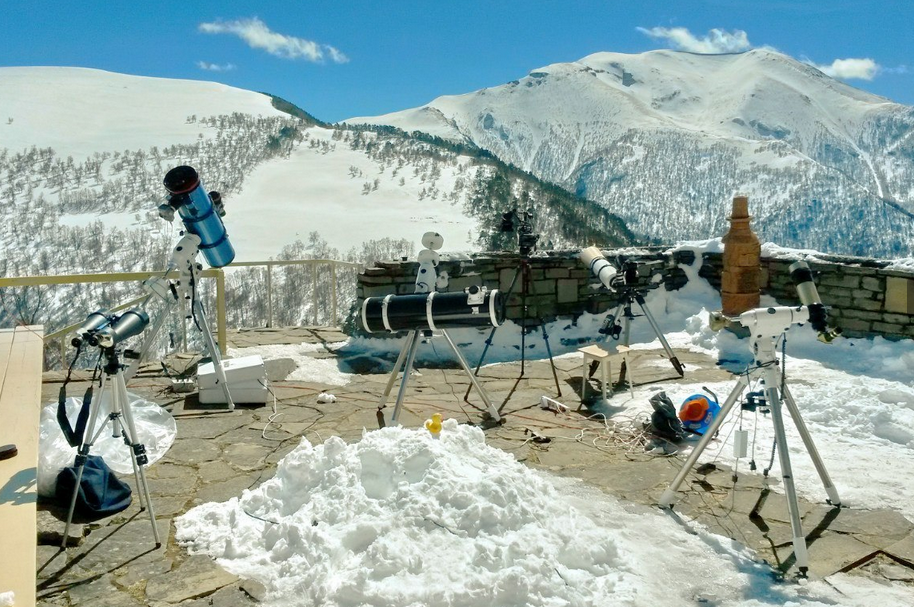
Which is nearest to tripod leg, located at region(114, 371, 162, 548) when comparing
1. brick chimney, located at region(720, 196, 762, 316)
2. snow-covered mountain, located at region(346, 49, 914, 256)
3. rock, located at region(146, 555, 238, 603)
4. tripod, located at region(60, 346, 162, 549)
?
tripod, located at region(60, 346, 162, 549)

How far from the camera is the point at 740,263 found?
779 cm

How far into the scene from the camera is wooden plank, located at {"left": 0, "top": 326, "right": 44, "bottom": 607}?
2.22 metres

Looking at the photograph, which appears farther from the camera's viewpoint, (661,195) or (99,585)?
(661,195)

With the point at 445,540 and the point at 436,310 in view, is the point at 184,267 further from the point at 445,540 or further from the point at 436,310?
the point at 445,540

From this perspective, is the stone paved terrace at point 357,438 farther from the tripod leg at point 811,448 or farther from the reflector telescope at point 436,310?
the reflector telescope at point 436,310

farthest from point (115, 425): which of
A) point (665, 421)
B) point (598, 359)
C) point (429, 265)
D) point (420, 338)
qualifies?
point (598, 359)

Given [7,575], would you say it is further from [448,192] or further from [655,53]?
[655,53]

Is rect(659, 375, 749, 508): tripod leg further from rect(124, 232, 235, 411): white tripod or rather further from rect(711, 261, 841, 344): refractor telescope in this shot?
rect(124, 232, 235, 411): white tripod

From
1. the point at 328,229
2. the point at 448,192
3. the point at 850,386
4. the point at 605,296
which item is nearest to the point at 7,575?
the point at 850,386

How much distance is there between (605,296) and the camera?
8.59 meters

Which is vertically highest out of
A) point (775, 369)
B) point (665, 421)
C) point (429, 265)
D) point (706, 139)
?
point (706, 139)

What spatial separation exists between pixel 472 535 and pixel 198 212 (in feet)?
12.6

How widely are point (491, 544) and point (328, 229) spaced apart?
65316mm

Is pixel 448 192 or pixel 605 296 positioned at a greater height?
pixel 448 192
